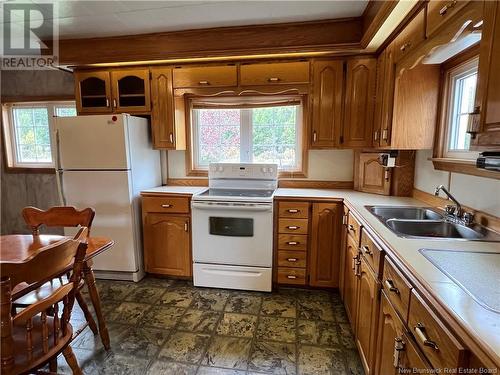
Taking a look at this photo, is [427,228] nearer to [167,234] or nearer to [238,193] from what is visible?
[238,193]

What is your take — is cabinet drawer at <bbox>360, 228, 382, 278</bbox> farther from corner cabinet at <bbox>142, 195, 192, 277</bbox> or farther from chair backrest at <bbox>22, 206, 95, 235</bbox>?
chair backrest at <bbox>22, 206, 95, 235</bbox>

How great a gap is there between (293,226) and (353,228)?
0.63 meters

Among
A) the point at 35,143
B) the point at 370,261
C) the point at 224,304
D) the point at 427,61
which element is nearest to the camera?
the point at 370,261

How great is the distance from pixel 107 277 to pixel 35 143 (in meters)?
2.12

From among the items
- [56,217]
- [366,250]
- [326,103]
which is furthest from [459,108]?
[56,217]

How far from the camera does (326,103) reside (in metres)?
2.55

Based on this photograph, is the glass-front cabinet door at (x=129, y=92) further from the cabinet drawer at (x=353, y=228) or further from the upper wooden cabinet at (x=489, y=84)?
the upper wooden cabinet at (x=489, y=84)

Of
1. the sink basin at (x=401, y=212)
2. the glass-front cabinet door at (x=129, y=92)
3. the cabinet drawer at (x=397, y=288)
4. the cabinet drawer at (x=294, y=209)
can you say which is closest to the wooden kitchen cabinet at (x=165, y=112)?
the glass-front cabinet door at (x=129, y=92)

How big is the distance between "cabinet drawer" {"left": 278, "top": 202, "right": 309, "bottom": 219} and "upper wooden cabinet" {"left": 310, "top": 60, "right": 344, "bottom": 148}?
1.96ft

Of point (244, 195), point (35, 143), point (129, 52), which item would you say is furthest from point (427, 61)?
point (35, 143)

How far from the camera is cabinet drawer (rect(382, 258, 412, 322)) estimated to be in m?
1.03

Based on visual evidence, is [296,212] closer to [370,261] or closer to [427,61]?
[370,261]

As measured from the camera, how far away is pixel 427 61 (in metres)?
1.85

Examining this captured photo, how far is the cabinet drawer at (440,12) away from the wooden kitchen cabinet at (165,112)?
2.15 metres
